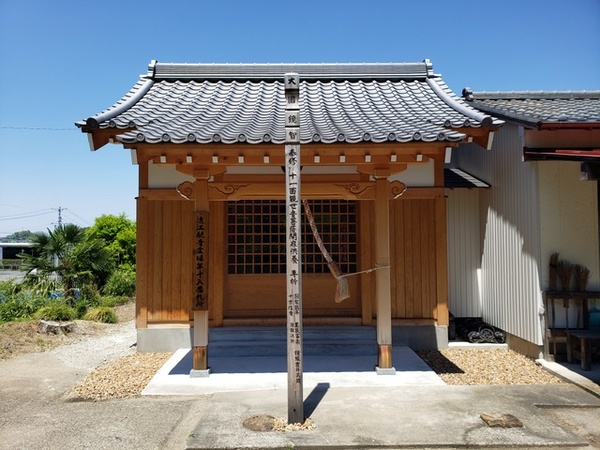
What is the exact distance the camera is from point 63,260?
12.4 m

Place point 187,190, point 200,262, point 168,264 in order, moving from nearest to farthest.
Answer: point 200,262 < point 187,190 < point 168,264

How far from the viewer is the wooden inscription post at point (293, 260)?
173 inches

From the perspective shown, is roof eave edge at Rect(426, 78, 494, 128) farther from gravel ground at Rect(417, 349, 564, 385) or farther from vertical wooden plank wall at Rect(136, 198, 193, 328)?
vertical wooden plank wall at Rect(136, 198, 193, 328)

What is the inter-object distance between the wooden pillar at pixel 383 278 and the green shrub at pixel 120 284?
446 inches

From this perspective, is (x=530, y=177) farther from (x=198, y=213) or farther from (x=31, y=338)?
(x=31, y=338)

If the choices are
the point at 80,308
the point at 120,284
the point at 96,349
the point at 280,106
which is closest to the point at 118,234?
the point at 120,284

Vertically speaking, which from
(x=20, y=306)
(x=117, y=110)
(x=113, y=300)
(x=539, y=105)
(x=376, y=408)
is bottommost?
(x=376, y=408)

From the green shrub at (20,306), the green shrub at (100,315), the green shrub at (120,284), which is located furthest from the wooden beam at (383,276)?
the green shrub at (120,284)

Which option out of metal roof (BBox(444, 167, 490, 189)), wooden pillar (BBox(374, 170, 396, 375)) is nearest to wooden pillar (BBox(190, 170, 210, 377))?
wooden pillar (BBox(374, 170, 396, 375))

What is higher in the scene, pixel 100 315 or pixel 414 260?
pixel 414 260

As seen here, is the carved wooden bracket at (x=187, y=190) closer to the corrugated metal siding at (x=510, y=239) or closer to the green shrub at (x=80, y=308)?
the corrugated metal siding at (x=510, y=239)

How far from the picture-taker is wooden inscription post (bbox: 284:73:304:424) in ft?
14.5

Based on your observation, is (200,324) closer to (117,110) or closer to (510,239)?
(117,110)

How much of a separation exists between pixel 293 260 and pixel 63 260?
10.4m
